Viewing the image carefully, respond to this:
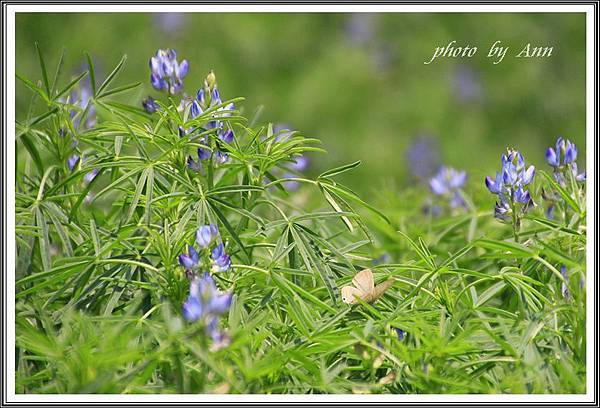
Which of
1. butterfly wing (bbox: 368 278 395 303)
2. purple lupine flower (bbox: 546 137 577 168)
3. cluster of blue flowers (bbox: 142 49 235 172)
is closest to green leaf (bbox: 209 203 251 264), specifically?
cluster of blue flowers (bbox: 142 49 235 172)

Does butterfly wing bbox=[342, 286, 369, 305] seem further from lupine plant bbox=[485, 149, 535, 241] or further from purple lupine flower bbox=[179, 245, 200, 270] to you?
lupine plant bbox=[485, 149, 535, 241]

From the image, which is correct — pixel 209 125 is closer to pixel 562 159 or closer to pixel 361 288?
pixel 361 288

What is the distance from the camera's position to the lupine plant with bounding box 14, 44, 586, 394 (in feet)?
3.81

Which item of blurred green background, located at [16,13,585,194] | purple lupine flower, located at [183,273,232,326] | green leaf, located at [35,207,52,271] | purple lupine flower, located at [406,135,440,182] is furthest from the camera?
blurred green background, located at [16,13,585,194]

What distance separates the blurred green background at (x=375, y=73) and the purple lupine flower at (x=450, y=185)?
2.91m

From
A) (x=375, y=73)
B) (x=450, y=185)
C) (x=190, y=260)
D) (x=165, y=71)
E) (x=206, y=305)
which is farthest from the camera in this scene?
(x=375, y=73)

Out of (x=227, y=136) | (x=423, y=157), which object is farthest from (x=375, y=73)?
(x=227, y=136)

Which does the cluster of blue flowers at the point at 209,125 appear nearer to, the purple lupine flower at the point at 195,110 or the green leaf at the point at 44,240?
the purple lupine flower at the point at 195,110

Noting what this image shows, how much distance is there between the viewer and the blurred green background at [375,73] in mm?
5461

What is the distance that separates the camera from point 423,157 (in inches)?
172

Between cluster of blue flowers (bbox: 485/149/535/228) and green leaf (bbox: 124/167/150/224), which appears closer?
green leaf (bbox: 124/167/150/224)

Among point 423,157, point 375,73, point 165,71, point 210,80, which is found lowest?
point 210,80

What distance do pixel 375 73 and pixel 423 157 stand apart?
72.0 inches

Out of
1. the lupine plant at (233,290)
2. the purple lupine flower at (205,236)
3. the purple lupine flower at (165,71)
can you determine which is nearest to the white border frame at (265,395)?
the lupine plant at (233,290)
